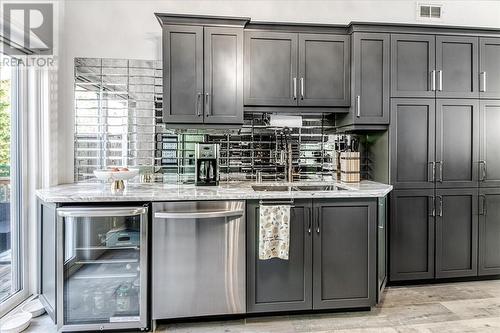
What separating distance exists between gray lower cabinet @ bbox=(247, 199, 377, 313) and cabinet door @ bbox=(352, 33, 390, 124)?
89 cm

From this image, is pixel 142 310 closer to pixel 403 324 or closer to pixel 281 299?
pixel 281 299

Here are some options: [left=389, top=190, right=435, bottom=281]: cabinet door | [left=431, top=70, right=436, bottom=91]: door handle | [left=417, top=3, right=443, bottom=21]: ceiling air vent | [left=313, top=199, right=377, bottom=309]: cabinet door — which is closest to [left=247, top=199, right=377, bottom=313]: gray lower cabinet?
[left=313, top=199, right=377, bottom=309]: cabinet door

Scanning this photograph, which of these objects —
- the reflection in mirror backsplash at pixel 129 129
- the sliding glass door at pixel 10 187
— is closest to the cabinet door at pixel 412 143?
the reflection in mirror backsplash at pixel 129 129

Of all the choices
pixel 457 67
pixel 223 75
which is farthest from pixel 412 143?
pixel 223 75

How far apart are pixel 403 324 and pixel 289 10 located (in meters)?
3.10

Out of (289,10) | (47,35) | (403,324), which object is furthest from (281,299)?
(47,35)

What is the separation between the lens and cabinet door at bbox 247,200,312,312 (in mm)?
2305

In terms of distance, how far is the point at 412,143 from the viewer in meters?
2.87

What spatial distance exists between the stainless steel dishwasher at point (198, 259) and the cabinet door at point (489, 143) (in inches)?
97.2

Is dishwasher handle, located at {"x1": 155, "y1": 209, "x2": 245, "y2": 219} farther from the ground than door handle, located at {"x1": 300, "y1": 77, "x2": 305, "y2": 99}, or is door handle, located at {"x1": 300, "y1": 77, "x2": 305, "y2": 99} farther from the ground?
door handle, located at {"x1": 300, "y1": 77, "x2": 305, "y2": 99}

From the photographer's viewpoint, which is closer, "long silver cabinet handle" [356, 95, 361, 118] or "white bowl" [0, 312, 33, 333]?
"white bowl" [0, 312, 33, 333]

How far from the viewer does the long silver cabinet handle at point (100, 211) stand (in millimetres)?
2088

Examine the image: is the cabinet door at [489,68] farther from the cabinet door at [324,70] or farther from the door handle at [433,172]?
the cabinet door at [324,70]

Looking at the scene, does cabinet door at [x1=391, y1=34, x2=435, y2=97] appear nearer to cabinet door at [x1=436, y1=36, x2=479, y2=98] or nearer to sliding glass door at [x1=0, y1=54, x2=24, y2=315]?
cabinet door at [x1=436, y1=36, x2=479, y2=98]
